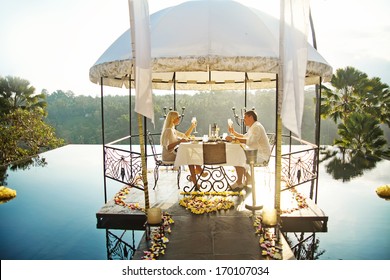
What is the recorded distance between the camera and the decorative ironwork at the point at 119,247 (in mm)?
3816

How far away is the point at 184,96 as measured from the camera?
31.1 m

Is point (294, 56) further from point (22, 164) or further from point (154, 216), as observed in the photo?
point (22, 164)

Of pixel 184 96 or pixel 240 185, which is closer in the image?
pixel 240 185

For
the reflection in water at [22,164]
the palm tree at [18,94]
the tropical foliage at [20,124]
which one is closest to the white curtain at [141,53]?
the reflection in water at [22,164]

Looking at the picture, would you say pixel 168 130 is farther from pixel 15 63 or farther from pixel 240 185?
pixel 15 63

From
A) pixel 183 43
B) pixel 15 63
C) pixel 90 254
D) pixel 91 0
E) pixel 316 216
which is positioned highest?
pixel 15 63

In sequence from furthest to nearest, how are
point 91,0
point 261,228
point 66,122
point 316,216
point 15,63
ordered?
point 66,122, point 15,63, point 91,0, point 316,216, point 261,228

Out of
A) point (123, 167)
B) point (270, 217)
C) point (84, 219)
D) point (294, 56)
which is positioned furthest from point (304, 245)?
point (123, 167)

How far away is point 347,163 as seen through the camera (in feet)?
35.0

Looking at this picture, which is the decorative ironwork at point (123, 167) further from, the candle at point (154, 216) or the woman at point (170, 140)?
the candle at point (154, 216)

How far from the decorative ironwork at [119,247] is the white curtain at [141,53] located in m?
1.76
